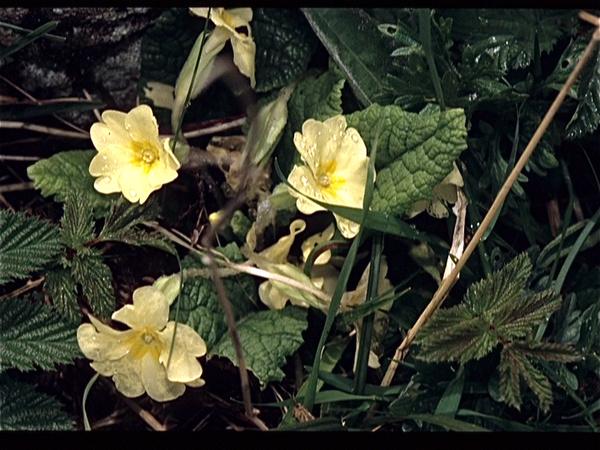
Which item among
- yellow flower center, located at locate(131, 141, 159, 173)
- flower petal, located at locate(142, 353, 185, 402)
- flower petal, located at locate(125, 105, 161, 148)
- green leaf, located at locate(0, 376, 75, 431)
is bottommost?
green leaf, located at locate(0, 376, 75, 431)

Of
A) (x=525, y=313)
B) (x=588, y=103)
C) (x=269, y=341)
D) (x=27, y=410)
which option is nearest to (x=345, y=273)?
(x=269, y=341)

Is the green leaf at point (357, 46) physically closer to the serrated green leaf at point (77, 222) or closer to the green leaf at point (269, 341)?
the green leaf at point (269, 341)

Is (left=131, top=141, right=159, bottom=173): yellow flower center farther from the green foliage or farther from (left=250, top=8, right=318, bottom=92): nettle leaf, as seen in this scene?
the green foliage

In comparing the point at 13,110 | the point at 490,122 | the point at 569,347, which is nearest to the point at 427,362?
the point at 569,347

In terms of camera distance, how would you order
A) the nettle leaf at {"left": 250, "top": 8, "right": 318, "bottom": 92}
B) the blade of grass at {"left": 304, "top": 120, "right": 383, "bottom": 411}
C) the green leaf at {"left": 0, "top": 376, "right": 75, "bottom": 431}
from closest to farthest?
the blade of grass at {"left": 304, "top": 120, "right": 383, "bottom": 411} < the green leaf at {"left": 0, "top": 376, "right": 75, "bottom": 431} < the nettle leaf at {"left": 250, "top": 8, "right": 318, "bottom": 92}

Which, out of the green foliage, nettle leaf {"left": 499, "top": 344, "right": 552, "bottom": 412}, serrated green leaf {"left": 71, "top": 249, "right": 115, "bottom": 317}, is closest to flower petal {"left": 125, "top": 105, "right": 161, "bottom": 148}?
serrated green leaf {"left": 71, "top": 249, "right": 115, "bottom": 317}
